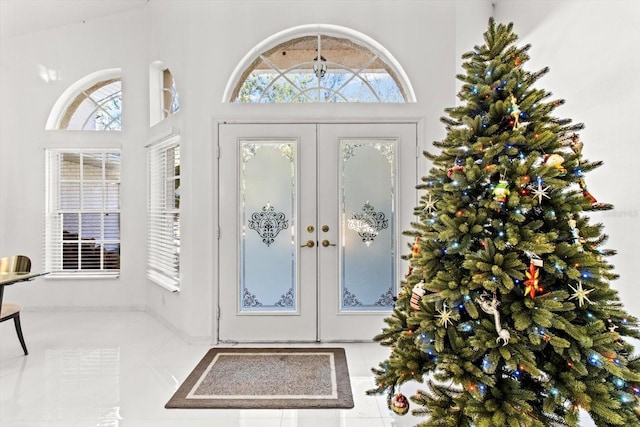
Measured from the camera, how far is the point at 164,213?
4129 mm

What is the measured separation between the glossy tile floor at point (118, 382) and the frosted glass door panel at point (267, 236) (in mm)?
693

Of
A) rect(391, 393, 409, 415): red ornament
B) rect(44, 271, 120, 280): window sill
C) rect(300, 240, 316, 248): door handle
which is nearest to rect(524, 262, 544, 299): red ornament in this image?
rect(391, 393, 409, 415): red ornament

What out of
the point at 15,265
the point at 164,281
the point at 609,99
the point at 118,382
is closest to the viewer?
the point at 609,99

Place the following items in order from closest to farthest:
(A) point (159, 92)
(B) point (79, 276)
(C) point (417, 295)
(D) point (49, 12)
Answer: (C) point (417, 295) < (D) point (49, 12) < (A) point (159, 92) < (B) point (79, 276)

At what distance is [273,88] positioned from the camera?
3635 mm

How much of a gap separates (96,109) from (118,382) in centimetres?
357

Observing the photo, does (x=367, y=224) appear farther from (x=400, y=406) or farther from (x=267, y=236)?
(x=400, y=406)

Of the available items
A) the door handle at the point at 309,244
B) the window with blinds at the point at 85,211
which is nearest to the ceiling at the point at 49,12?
the window with blinds at the point at 85,211

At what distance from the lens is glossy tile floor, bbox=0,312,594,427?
2.28 meters

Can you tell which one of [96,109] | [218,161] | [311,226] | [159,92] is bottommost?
[311,226]

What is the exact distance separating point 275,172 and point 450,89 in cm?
187

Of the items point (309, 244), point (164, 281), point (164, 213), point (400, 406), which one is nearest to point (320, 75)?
point (309, 244)

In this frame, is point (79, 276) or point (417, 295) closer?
point (417, 295)

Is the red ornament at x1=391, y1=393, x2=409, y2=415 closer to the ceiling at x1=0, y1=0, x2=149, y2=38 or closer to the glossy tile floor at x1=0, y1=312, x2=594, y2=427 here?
the glossy tile floor at x1=0, y1=312, x2=594, y2=427
